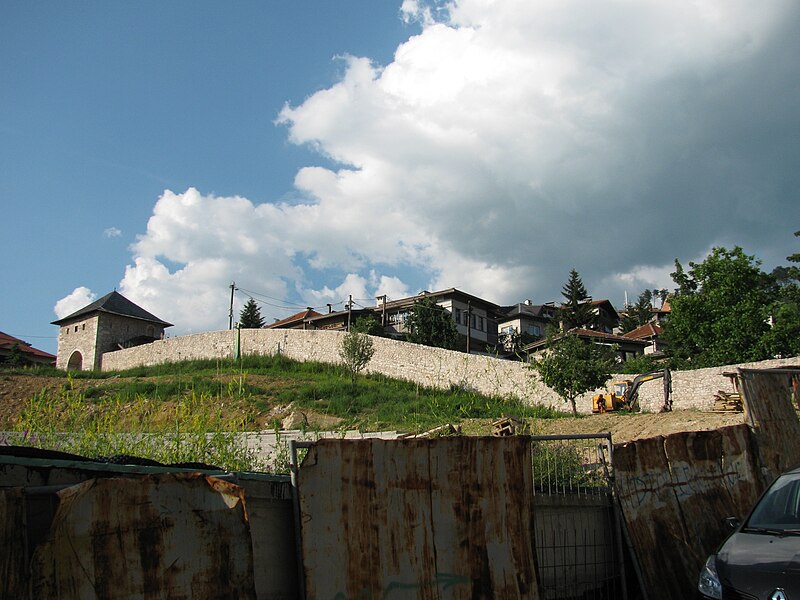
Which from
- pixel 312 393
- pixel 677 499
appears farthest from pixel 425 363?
pixel 677 499

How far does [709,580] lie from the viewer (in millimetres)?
5297

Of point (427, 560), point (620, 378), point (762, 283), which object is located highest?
point (762, 283)

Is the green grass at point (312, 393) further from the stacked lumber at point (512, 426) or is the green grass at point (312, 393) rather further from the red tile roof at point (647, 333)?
the red tile roof at point (647, 333)

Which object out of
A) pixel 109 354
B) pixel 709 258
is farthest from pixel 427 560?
pixel 109 354

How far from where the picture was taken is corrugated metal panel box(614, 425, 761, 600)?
6.57m

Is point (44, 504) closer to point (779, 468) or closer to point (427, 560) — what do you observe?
point (427, 560)

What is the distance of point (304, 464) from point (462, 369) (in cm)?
2710

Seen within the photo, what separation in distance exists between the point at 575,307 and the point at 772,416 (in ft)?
170

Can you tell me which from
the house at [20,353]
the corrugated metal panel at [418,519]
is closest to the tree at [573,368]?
the corrugated metal panel at [418,519]

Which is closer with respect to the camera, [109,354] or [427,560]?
[427,560]

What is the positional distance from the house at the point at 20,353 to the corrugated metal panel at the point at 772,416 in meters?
52.6

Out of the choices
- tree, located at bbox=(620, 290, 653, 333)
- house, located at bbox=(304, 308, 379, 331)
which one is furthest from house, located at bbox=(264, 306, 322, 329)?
tree, located at bbox=(620, 290, 653, 333)

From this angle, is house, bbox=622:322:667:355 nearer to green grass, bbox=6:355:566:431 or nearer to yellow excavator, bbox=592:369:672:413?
yellow excavator, bbox=592:369:672:413

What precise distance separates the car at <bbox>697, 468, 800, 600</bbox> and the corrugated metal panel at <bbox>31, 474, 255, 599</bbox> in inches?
144
